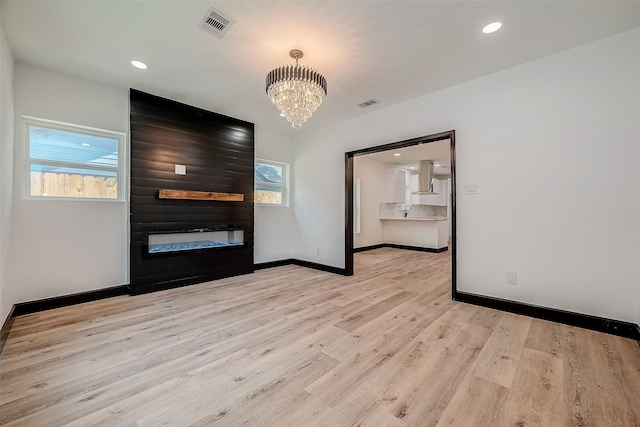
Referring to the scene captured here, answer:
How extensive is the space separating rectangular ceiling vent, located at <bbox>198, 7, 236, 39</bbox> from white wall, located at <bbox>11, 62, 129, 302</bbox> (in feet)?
6.91

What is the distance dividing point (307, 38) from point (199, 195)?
2812 millimetres

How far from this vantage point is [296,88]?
2.58 m

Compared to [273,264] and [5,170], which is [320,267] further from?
[5,170]

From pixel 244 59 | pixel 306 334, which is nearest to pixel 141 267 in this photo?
pixel 306 334

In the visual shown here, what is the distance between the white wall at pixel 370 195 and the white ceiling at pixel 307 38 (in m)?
4.14

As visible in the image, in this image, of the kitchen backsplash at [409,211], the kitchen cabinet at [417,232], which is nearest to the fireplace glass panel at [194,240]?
the kitchen backsplash at [409,211]

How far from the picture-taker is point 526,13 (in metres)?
2.14

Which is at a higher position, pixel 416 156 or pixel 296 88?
Result: pixel 416 156

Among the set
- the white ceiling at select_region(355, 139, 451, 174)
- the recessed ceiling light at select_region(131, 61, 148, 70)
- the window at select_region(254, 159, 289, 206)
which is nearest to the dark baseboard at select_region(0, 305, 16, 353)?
the recessed ceiling light at select_region(131, 61, 148, 70)

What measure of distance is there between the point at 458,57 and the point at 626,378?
305 centimetres

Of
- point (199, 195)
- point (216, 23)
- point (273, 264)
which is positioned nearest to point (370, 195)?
point (273, 264)

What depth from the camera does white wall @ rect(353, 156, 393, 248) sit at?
7.46 meters

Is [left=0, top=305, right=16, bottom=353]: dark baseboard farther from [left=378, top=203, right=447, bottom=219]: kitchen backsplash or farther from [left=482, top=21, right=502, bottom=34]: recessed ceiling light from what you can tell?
[left=378, top=203, right=447, bottom=219]: kitchen backsplash

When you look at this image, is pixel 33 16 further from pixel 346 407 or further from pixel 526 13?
pixel 526 13
